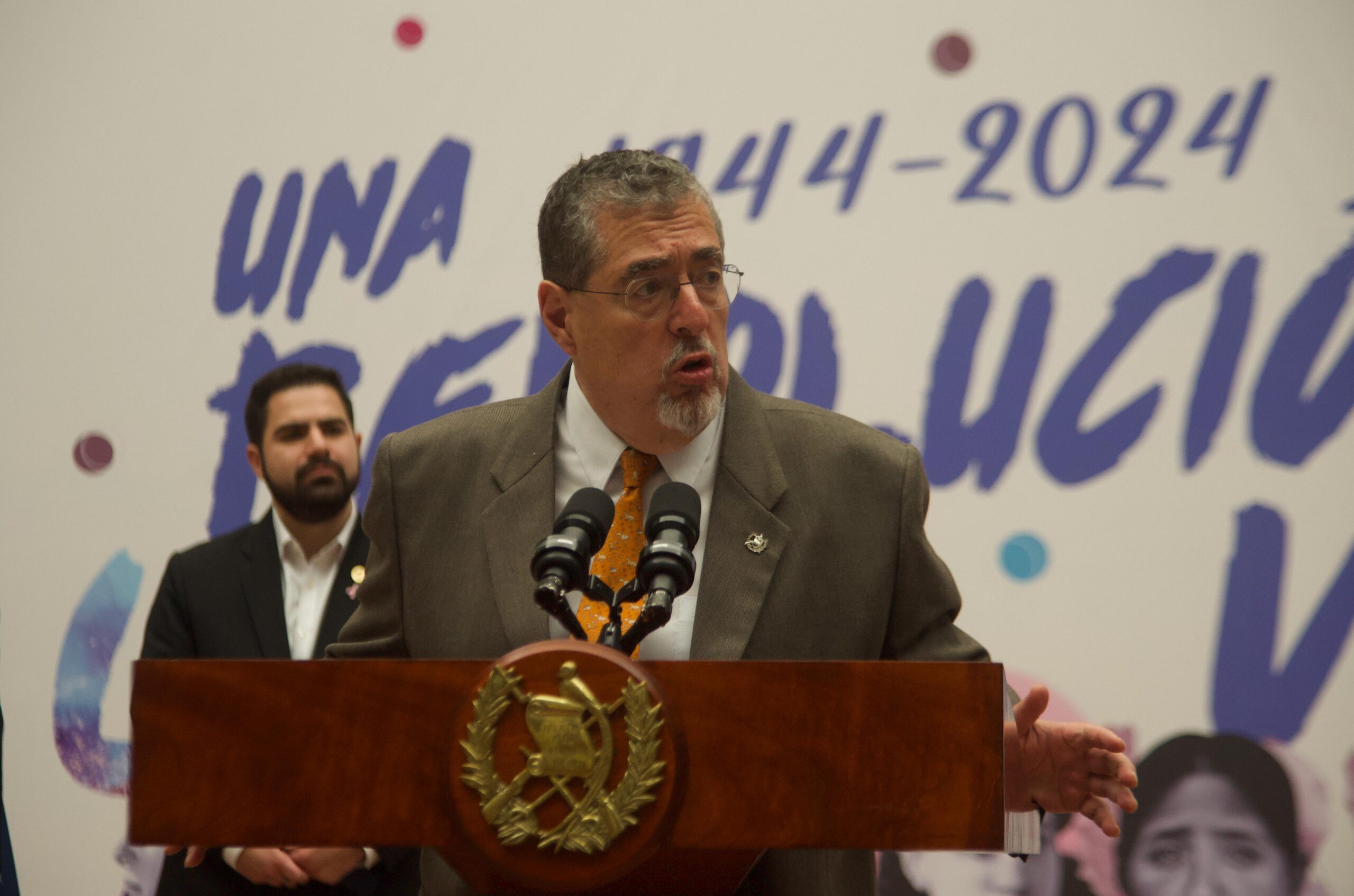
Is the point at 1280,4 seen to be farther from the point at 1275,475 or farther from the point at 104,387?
the point at 104,387

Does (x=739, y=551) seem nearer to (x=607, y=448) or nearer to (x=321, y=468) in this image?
(x=607, y=448)

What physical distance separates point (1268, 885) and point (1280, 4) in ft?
7.54

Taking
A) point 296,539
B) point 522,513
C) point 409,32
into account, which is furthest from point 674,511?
Answer: point 409,32

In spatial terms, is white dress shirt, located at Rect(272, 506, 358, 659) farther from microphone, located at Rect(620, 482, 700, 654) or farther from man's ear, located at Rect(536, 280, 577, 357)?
microphone, located at Rect(620, 482, 700, 654)

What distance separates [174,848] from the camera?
1364 millimetres

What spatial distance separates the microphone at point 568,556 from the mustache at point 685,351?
0.51m

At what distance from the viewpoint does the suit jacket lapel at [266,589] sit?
11.0ft

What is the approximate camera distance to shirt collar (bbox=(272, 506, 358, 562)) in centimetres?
355

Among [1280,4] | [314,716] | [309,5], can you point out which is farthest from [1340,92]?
[314,716]

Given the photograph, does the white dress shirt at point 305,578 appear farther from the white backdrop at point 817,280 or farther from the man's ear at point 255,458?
the white backdrop at point 817,280

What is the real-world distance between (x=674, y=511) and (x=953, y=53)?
104 inches

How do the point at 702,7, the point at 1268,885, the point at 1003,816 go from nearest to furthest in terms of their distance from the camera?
the point at 1003,816
the point at 1268,885
the point at 702,7

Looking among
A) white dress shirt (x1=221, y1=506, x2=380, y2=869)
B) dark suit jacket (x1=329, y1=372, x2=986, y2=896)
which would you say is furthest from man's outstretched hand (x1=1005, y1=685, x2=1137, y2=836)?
white dress shirt (x1=221, y1=506, x2=380, y2=869)

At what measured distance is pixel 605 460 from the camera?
196 cm
